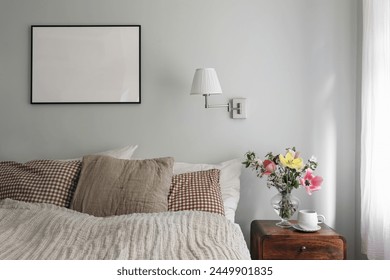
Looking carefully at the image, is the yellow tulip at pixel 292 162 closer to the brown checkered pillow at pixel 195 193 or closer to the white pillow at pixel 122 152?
the brown checkered pillow at pixel 195 193

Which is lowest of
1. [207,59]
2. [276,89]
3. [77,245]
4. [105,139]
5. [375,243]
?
[375,243]

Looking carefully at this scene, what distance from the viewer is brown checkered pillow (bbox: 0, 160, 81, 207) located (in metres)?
2.31

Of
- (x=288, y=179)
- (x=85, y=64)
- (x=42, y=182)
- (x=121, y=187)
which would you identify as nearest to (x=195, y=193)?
(x=121, y=187)

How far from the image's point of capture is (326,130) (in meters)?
2.87

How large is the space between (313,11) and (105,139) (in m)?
1.65

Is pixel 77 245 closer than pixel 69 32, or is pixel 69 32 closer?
pixel 77 245

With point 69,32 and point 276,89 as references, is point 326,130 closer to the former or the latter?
point 276,89

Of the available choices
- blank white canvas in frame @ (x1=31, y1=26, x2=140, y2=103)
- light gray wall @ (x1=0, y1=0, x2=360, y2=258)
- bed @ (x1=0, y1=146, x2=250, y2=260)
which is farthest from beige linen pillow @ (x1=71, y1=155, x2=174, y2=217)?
blank white canvas in frame @ (x1=31, y1=26, x2=140, y2=103)

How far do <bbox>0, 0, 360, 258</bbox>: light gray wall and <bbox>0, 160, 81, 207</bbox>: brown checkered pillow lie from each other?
467mm

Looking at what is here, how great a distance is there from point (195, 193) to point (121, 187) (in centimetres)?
40

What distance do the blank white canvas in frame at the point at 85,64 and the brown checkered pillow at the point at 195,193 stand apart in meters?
0.75

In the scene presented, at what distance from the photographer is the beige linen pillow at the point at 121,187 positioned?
7.29ft

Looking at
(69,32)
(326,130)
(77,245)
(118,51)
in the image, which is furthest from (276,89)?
(77,245)

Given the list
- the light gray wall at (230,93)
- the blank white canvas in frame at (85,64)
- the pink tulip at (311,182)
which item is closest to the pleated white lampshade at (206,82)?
the light gray wall at (230,93)
